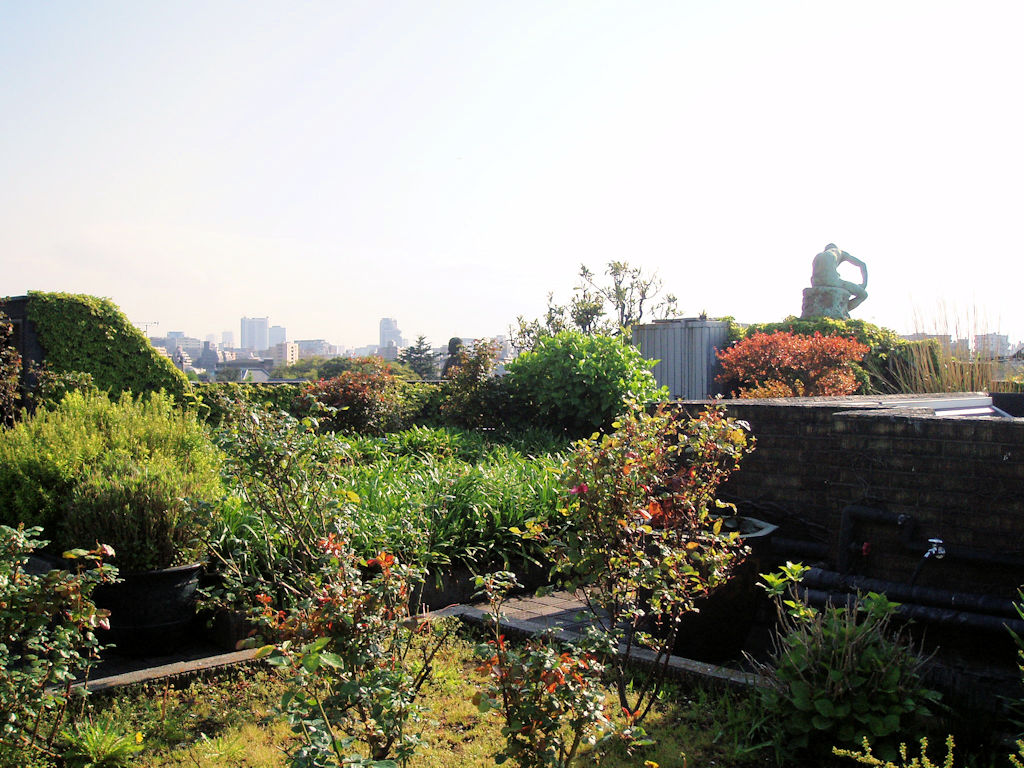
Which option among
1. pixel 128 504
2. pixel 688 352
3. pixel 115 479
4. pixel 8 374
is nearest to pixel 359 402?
pixel 8 374

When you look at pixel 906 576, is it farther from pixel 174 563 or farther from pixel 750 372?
pixel 750 372

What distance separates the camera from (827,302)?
18172 millimetres

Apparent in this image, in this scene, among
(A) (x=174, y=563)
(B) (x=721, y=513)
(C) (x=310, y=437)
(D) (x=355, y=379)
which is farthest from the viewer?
(D) (x=355, y=379)

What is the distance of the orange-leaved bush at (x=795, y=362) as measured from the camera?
39.1 ft

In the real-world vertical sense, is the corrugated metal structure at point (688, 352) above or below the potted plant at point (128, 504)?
above

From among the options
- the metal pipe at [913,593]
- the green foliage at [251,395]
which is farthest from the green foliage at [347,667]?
the green foliage at [251,395]

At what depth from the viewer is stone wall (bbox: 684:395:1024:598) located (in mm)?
3609

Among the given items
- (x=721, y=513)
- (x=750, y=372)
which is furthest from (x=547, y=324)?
(x=721, y=513)

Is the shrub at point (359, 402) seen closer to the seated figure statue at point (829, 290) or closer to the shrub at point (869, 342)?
the shrub at point (869, 342)

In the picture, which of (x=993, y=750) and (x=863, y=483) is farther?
(x=863, y=483)

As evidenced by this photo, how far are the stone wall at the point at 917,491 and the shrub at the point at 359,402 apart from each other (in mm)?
6216

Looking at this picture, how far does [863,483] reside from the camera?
407cm

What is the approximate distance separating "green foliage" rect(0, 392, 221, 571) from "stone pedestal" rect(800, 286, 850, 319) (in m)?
15.4

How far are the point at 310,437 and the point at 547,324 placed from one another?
1843cm
